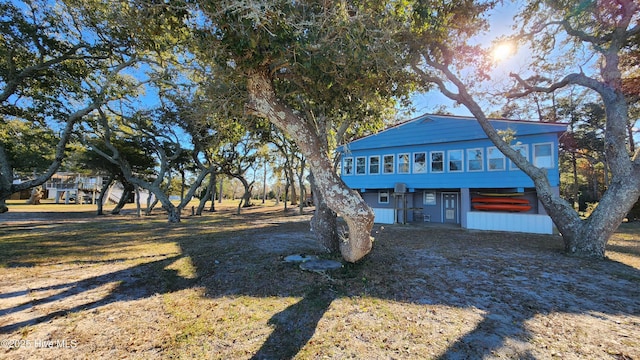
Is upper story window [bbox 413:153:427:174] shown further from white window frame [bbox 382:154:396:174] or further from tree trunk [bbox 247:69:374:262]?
tree trunk [bbox 247:69:374:262]

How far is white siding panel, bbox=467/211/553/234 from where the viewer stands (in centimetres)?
1191

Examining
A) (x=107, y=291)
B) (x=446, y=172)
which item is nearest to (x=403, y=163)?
(x=446, y=172)

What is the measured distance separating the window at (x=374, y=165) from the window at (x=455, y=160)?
13.2 feet

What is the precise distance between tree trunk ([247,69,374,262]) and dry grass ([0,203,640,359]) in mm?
1057

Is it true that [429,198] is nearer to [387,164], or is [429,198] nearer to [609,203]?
[387,164]

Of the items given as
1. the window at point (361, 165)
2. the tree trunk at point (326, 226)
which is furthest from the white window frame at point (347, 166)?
the tree trunk at point (326, 226)

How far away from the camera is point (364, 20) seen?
4.75 meters

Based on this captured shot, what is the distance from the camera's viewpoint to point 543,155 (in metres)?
12.5

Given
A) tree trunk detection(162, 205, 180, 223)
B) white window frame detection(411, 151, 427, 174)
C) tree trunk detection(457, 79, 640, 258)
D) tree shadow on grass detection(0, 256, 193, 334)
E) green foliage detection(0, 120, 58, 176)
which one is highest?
green foliage detection(0, 120, 58, 176)

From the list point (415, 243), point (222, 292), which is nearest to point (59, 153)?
point (222, 292)

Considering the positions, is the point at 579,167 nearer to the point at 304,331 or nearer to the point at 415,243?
the point at 415,243

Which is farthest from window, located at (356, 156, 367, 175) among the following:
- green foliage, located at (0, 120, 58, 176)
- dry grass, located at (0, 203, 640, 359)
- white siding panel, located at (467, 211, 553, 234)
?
green foliage, located at (0, 120, 58, 176)

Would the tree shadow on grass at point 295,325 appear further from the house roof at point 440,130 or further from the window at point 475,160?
the window at point 475,160

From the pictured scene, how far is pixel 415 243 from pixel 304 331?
6667mm
